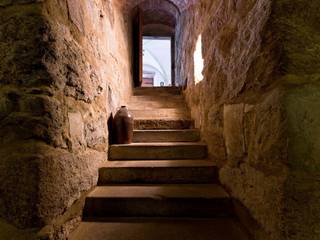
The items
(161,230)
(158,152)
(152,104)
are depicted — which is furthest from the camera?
(152,104)

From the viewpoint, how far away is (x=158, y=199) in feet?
4.38

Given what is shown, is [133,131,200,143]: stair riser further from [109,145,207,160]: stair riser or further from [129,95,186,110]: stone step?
[129,95,186,110]: stone step

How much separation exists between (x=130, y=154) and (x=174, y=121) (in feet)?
2.66

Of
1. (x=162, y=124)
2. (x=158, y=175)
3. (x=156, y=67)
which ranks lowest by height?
(x=158, y=175)

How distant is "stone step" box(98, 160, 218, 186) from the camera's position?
160cm

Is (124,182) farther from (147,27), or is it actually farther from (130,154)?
(147,27)

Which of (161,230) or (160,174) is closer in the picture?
(161,230)

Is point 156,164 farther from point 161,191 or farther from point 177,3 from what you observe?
point 177,3

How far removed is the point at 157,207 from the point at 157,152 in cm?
63

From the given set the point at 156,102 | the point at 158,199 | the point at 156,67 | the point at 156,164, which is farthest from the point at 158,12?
the point at 156,67

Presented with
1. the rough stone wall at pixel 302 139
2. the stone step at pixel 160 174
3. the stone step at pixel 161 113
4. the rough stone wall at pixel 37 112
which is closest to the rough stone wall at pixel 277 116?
the rough stone wall at pixel 302 139

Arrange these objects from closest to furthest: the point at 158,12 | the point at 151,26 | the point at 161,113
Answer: the point at 161,113 < the point at 158,12 < the point at 151,26

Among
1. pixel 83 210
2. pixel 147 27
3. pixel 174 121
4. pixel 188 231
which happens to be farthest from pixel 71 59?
pixel 147 27

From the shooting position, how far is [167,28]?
17.2 ft
